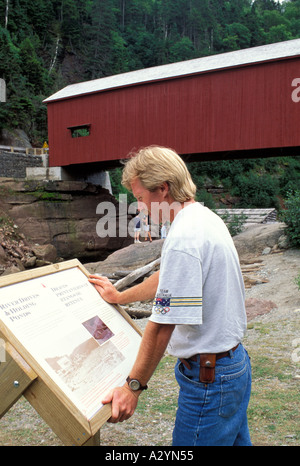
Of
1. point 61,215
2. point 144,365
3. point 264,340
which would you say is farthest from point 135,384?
point 61,215

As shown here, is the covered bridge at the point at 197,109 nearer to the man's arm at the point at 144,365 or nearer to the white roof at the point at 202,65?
the white roof at the point at 202,65

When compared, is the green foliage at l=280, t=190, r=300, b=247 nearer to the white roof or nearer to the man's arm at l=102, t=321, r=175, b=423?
the white roof

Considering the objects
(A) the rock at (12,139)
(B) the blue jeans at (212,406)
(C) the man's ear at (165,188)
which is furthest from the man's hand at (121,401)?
(A) the rock at (12,139)

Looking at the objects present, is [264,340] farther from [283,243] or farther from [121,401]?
[283,243]

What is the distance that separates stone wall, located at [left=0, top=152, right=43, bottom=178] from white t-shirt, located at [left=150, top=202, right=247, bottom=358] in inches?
931

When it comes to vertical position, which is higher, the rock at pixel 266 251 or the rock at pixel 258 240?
the rock at pixel 258 240

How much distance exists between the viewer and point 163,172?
6.32 feet

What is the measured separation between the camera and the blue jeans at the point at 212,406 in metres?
1.83

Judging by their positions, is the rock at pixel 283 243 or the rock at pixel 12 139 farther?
the rock at pixel 12 139

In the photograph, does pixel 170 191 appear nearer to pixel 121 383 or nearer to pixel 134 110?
pixel 121 383

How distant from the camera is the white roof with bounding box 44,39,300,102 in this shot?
15.3m

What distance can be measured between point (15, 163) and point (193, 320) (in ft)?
79.8

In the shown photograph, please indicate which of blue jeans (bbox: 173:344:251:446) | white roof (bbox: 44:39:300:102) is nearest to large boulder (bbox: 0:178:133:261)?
white roof (bbox: 44:39:300:102)
